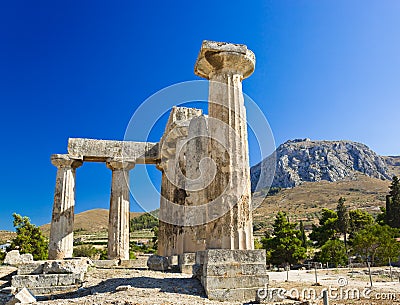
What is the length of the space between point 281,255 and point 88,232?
60.1 meters

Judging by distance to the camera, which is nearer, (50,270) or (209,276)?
(209,276)

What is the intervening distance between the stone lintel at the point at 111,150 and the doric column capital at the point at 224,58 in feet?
42.6

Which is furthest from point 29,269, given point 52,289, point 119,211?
point 119,211

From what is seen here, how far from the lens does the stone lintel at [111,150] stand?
21.6m

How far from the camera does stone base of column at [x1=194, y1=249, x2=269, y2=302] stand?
8.44 meters

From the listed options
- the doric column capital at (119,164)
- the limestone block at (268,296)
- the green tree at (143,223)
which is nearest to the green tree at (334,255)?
the doric column capital at (119,164)

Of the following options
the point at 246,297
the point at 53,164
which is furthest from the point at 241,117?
the point at 53,164

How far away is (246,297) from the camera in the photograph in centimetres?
854

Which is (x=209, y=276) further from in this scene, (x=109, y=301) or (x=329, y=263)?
(x=329, y=263)

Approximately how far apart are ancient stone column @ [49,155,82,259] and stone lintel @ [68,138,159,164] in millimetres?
659

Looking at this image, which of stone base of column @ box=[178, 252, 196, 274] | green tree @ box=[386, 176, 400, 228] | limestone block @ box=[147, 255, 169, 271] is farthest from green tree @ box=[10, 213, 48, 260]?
green tree @ box=[386, 176, 400, 228]

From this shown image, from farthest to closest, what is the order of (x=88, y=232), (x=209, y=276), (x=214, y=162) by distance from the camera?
(x=88, y=232) < (x=214, y=162) < (x=209, y=276)

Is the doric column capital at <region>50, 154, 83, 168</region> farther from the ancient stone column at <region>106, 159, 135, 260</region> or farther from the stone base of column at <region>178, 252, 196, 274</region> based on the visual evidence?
A: the stone base of column at <region>178, 252, 196, 274</region>

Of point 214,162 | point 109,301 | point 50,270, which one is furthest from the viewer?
point 50,270
